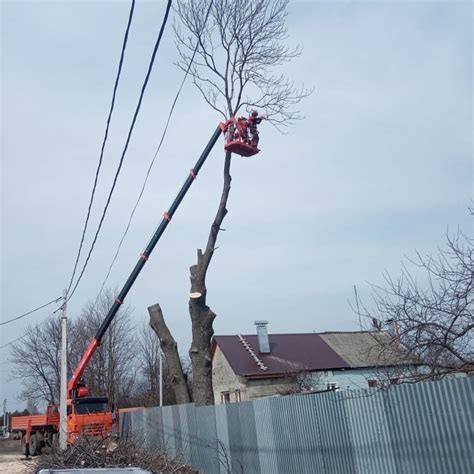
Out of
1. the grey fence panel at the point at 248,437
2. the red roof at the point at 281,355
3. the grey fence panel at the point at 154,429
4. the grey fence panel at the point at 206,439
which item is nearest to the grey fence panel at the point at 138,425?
the grey fence panel at the point at 154,429

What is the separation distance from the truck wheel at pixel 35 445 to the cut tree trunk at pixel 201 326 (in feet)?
55.5

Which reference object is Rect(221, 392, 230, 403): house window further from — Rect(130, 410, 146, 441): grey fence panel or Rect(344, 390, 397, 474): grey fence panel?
Rect(344, 390, 397, 474): grey fence panel

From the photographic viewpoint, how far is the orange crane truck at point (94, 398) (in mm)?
15641

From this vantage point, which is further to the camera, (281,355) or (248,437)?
(281,355)

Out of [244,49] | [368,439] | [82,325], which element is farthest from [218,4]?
[82,325]

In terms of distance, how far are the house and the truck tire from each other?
8.92m

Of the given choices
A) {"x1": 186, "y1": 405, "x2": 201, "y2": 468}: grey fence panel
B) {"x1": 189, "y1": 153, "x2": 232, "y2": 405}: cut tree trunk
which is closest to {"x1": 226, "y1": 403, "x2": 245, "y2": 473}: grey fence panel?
{"x1": 186, "y1": 405, "x2": 201, "y2": 468}: grey fence panel

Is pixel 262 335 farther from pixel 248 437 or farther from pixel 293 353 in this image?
pixel 248 437

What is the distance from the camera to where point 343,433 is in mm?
8312

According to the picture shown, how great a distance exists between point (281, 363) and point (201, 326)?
47.7ft

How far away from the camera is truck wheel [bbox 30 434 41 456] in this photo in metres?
28.2

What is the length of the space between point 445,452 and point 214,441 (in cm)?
766

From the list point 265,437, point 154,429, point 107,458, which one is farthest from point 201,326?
point 154,429

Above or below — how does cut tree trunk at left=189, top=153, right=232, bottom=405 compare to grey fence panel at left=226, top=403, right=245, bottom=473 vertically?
above
